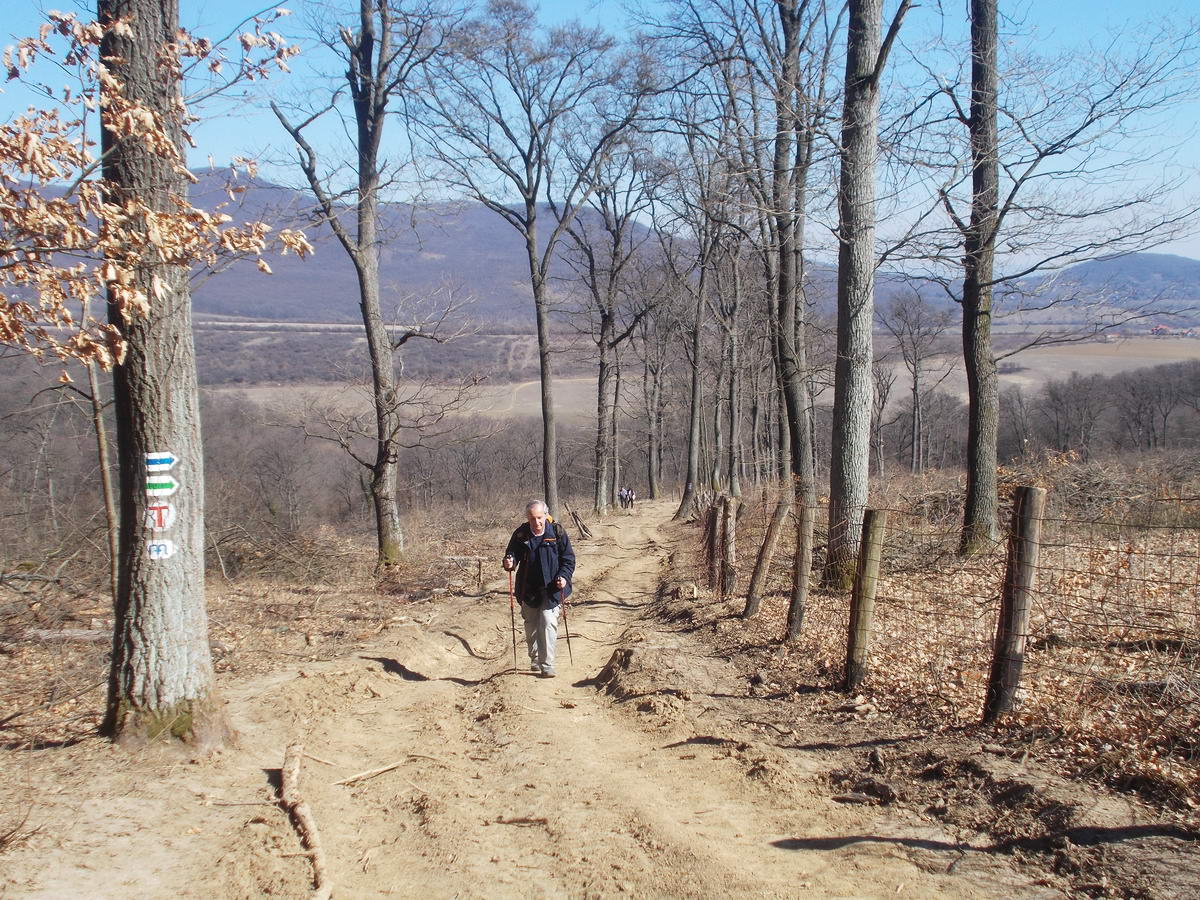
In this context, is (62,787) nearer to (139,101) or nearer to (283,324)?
(139,101)

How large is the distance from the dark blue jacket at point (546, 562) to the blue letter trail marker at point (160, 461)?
400cm

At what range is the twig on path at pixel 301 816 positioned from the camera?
4.39 metres

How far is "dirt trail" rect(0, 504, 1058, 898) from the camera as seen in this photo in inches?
170

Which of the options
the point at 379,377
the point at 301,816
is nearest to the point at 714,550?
the point at 379,377

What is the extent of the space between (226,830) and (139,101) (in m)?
4.52

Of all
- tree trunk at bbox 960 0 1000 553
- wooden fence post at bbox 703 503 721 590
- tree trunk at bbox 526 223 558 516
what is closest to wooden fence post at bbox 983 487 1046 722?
tree trunk at bbox 960 0 1000 553

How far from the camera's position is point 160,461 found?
5723mm

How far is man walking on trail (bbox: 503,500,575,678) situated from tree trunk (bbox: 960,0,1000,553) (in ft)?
17.8

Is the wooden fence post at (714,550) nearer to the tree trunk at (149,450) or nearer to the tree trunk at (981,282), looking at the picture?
the tree trunk at (981,282)

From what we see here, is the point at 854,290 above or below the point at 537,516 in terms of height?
above

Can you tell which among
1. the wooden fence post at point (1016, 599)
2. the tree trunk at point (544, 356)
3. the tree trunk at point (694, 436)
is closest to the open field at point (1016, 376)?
the tree trunk at point (694, 436)

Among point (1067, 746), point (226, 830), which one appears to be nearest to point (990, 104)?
point (1067, 746)

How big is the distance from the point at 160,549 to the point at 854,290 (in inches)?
325

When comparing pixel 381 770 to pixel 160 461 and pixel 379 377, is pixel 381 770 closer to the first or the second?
pixel 160 461
